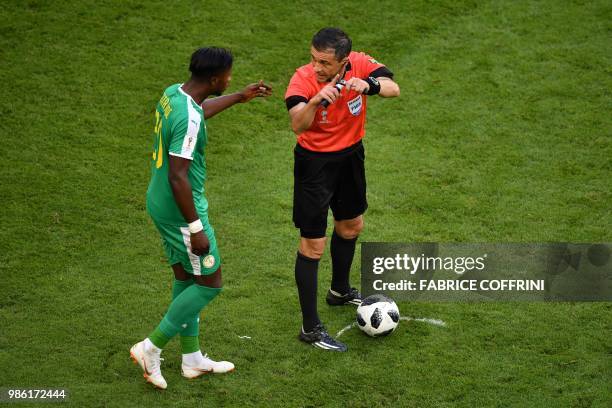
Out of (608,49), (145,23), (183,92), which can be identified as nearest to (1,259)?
(183,92)

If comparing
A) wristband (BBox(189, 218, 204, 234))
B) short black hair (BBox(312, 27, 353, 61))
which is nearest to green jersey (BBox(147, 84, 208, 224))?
wristband (BBox(189, 218, 204, 234))

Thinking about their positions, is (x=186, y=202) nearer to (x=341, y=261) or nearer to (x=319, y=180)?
(x=319, y=180)

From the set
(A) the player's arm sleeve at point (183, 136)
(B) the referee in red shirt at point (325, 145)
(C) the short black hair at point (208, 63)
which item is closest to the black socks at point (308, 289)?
(B) the referee in red shirt at point (325, 145)

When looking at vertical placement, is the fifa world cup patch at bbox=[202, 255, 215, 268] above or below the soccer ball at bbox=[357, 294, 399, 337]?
above

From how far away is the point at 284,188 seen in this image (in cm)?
885

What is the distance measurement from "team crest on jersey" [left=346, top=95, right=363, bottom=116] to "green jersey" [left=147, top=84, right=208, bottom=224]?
46.7 inches

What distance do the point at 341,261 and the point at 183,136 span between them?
2.14m

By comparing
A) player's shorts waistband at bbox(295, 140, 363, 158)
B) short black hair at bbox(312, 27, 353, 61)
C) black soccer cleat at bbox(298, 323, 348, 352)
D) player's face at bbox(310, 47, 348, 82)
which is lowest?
black soccer cleat at bbox(298, 323, 348, 352)

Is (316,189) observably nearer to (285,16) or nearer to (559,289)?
(559,289)

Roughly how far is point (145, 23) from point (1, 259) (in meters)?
4.44

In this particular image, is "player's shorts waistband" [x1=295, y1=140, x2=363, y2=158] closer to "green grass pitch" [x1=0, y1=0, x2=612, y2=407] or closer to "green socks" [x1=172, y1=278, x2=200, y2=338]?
"green socks" [x1=172, y1=278, x2=200, y2=338]

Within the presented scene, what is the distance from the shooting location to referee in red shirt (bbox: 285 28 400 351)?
20.0 feet

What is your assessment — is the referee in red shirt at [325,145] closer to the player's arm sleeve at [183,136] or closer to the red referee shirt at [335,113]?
the red referee shirt at [335,113]

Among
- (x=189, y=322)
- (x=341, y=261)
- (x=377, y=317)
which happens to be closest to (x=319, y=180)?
(x=341, y=261)
